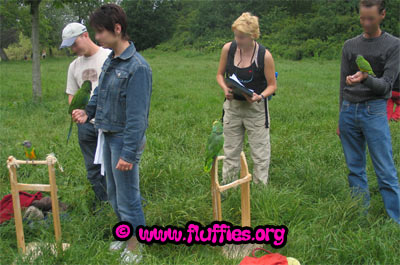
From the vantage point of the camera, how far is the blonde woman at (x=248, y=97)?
3.08 m

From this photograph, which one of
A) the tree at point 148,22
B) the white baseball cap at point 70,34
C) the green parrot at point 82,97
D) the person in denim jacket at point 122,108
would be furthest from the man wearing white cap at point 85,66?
the tree at point 148,22

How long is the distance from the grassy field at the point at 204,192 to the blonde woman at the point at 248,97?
336 millimetres

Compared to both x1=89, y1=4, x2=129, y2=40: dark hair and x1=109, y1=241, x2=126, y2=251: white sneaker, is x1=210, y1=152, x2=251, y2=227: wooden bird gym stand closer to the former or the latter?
x1=109, y1=241, x2=126, y2=251: white sneaker

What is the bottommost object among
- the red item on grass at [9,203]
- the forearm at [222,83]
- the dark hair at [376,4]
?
the red item on grass at [9,203]

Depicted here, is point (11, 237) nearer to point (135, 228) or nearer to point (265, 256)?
point (135, 228)

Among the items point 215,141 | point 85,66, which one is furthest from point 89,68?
point 215,141

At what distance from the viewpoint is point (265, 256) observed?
2.52 meters

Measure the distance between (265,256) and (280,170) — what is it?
66.9 inches

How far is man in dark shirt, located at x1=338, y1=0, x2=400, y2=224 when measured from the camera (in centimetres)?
269

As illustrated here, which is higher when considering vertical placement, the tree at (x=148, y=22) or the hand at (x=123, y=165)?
the tree at (x=148, y=22)

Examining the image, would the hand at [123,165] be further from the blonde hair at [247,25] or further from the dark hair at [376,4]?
the dark hair at [376,4]

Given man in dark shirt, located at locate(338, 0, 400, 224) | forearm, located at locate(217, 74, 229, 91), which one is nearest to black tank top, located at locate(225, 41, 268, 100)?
forearm, located at locate(217, 74, 229, 91)

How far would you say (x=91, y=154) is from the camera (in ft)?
10.6

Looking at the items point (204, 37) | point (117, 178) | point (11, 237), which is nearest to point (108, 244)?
point (117, 178)
